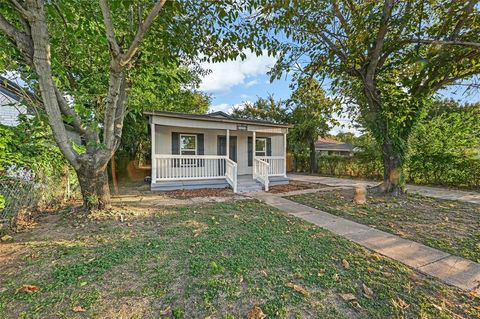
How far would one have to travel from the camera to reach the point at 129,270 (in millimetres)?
2750

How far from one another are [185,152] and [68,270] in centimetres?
818

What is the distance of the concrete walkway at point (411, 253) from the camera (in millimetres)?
2785

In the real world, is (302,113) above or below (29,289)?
above

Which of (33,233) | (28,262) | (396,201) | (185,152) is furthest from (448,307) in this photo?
(185,152)

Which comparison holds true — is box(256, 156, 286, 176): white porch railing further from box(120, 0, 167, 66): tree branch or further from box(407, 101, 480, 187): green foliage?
box(120, 0, 167, 66): tree branch

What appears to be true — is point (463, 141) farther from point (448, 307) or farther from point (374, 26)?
point (448, 307)

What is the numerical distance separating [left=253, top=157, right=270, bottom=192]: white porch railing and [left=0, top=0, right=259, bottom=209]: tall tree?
5851 mm

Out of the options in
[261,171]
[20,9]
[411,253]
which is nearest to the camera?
[20,9]

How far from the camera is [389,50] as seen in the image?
21.2 feet

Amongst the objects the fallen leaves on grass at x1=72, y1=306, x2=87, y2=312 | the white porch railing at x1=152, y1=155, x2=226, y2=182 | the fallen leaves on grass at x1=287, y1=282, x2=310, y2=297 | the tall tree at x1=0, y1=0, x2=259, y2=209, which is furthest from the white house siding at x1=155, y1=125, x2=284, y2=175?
the fallen leaves on grass at x1=287, y1=282, x2=310, y2=297

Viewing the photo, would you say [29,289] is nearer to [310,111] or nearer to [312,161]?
[310,111]

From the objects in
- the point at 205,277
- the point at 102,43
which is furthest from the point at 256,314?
the point at 102,43

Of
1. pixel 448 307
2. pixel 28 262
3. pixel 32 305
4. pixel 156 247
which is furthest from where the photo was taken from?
pixel 156 247

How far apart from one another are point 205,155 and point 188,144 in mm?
1039
